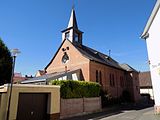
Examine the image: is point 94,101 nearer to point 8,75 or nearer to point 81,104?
point 81,104

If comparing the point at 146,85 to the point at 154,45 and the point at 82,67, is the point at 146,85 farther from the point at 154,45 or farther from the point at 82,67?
the point at 154,45

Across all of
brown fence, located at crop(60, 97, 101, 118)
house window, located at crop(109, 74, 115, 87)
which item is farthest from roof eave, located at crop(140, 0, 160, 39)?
house window, located at crop(109, 74, 115, 87)

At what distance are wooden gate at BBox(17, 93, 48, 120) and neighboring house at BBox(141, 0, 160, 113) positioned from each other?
1039 centimetres

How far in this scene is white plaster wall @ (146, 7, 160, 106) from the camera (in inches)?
628

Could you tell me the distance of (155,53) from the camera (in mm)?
16547

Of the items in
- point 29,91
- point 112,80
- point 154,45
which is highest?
point 154,45

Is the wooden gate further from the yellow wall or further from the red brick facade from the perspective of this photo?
the red brick facade

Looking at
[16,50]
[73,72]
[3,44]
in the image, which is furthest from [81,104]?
[3,44]

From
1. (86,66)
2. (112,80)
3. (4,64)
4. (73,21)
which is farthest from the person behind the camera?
(73,21)

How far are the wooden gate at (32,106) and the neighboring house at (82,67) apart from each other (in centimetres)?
879

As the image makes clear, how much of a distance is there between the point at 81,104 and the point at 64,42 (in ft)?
47.6

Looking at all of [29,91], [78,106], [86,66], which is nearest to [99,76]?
[86,66]

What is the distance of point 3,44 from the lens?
811 inches

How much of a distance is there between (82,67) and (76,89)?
28.5ft
